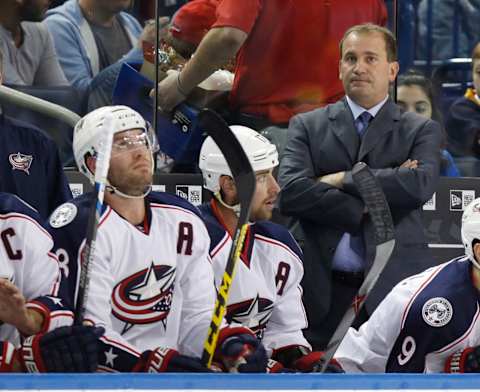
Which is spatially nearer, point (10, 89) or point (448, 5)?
point (10, 89)

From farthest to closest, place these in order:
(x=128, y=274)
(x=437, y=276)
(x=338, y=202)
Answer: (x=338, y=202)
(x=437, y=276)
(x=128, y=274)

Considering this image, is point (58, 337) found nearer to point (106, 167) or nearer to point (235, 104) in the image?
point (106, 167)

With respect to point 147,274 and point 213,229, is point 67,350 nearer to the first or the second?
point 147,274

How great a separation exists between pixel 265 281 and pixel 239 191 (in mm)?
637

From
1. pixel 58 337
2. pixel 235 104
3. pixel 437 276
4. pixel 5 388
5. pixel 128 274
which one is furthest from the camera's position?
pixel 235 104

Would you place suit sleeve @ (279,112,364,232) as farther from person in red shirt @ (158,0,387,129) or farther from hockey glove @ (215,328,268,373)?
hockey glove @ (215,328,268,373)

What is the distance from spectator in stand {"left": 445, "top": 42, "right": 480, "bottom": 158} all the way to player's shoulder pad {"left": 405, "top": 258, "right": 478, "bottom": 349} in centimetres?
106

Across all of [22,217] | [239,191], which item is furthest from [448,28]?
[22,217]

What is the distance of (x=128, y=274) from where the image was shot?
3.41 m

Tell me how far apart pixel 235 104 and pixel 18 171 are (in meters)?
0.92

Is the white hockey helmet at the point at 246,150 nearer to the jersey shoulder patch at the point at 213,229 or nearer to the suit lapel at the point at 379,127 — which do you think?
the jersey shoulder patch at the point at 213,229

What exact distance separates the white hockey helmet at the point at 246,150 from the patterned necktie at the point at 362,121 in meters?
0.48

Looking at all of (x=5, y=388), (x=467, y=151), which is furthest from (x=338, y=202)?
(x=5, y=388)

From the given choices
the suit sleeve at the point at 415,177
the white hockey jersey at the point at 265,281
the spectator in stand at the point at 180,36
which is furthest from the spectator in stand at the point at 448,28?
the white hockey jersey at the point at 265,281
